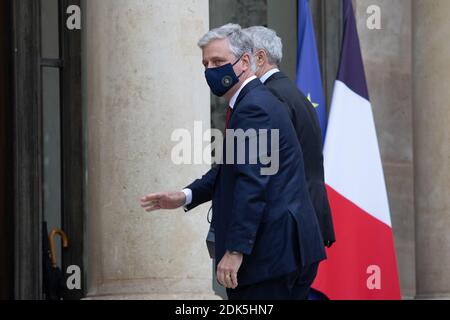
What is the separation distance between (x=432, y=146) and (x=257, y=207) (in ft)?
19.5

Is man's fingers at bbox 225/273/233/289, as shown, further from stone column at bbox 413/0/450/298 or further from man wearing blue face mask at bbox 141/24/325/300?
stone column at bbox 413/0/450/298

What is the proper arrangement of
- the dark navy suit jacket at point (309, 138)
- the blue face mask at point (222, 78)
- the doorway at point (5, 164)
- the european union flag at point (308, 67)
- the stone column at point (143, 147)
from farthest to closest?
the doorway at point (5, 164)
the european union flag at point (308, 67)
the stone column at point (143, 147)
the dark navy suit jacket at point (309, 138)
the blue face mask at point (222, 78)

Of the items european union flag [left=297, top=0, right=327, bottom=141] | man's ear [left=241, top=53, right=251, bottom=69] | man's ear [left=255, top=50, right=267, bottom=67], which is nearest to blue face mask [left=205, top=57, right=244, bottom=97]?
man's ear [left=241, top=53, right=251, bottom=69]

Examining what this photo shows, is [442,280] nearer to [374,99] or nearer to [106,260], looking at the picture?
[374,99]

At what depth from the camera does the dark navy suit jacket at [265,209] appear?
7.93 meters

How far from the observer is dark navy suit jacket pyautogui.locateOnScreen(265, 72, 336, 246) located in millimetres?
9586

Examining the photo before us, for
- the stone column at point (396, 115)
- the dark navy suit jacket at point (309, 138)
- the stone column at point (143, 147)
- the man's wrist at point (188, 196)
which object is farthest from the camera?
the stone column at point (396, 115)

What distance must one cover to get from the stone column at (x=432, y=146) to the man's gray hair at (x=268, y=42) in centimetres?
425

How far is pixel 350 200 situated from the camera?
12461 mm

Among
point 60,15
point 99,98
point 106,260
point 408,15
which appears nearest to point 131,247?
point 106,260

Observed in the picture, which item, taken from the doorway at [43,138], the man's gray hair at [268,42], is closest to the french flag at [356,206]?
the doorway at [43,138]

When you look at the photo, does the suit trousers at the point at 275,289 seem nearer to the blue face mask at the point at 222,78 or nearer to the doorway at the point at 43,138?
the blue face mask at the point at 222,78

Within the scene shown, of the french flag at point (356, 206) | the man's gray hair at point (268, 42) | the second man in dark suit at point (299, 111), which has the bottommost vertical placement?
the french flag at point (356, 206)

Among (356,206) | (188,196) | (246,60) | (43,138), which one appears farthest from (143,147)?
(43,138)
